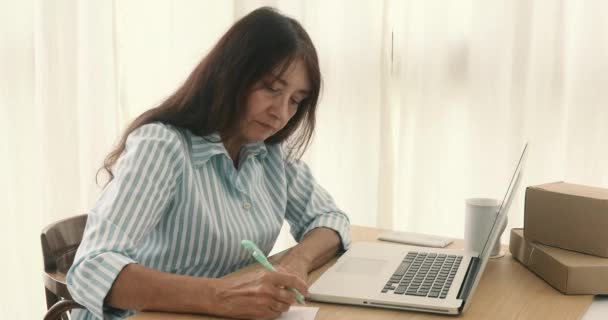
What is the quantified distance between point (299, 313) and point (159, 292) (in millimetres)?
245

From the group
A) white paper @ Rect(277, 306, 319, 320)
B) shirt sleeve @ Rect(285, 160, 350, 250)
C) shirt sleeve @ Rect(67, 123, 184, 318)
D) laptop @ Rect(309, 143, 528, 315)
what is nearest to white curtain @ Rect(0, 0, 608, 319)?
shirt sleeve @ Rect(285, 160, 350, 250)

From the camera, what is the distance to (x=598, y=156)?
248 cm

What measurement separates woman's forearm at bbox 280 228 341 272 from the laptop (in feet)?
0.13

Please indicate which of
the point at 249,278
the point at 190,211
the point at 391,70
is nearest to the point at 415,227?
the point at 391,70

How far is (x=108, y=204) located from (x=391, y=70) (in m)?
1.70

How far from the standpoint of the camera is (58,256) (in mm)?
1687

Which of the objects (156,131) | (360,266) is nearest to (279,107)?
(156,131)

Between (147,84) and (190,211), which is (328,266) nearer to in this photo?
(190,211)

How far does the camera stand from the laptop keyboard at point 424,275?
1305mm

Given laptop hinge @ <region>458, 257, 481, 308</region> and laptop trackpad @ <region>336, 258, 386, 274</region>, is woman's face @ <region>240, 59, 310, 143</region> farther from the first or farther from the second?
laptop hinge @ <region>458, 257, 481, 308</region>

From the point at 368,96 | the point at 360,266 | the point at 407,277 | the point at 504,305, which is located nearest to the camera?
the point at 504,305

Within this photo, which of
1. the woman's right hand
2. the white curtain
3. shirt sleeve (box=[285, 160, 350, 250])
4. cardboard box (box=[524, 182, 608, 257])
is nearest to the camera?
the woman's right hand

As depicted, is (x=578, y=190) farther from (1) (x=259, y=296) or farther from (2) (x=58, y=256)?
(2) (x=58, y=256)

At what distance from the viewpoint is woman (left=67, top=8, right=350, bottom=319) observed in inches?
49.9
